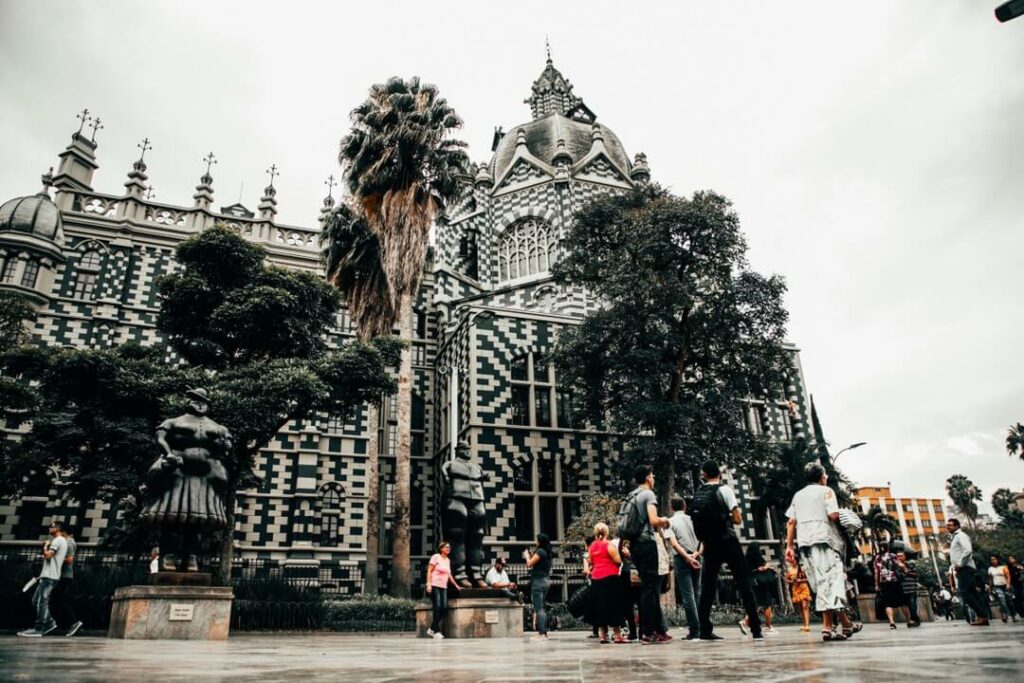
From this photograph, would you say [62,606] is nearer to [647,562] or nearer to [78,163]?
[647,562]

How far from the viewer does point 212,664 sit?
3.97m

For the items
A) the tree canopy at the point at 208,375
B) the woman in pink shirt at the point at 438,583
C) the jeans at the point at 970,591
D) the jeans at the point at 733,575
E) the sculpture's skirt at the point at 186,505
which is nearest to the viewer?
the jeans at the point at 733,575

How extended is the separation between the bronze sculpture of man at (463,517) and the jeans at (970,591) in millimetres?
7815

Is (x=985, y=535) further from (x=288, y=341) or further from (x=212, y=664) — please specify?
(x=212, y=664)

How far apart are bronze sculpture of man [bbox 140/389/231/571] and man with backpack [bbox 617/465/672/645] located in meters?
6.11

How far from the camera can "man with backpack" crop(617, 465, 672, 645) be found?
24.4 ft

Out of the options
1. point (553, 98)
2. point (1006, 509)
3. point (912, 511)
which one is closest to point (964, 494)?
point (1006, 509)

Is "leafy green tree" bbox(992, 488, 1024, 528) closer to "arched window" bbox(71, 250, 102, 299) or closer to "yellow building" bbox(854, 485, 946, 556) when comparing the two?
"yellow building" bbox(854, 485, 946, 556)

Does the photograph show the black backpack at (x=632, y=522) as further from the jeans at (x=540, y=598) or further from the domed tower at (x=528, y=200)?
the domed tower at (x=528, y=200)

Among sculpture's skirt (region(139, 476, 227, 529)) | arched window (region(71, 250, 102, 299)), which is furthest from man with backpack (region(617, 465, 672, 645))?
arched window (region(71, 250, 102, 299))

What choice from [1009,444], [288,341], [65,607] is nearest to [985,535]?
[1009,444]

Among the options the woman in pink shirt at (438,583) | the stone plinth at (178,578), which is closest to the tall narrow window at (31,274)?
the stone plinth at (178,578)

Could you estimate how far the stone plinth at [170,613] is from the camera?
8.91 metres

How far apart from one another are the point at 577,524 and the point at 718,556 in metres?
15.2
